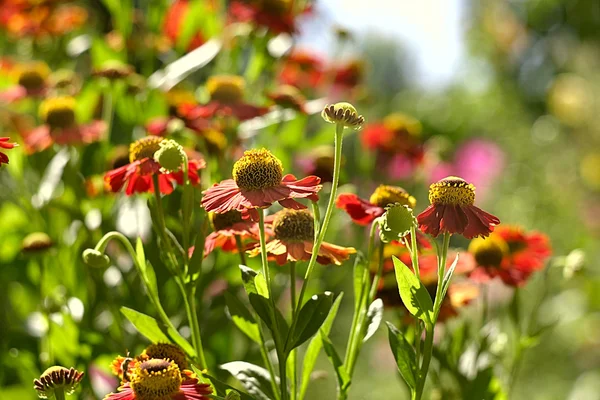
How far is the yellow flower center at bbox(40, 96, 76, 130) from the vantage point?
93 cm

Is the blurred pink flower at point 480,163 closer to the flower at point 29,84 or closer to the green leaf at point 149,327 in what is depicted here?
the flower at point 29,84

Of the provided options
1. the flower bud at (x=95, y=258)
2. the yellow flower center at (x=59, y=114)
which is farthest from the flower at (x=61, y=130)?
the flower bud at (x=95, y=258)

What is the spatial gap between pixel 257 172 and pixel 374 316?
164mm

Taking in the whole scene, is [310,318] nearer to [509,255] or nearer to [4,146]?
[4,146]

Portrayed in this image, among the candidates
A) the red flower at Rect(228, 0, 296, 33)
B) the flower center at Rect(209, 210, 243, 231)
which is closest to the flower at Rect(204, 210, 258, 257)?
the flower center at Rect(209, 210, 243, 231)

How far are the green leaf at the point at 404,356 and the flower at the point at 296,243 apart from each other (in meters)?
0.07

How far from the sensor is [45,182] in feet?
3.16

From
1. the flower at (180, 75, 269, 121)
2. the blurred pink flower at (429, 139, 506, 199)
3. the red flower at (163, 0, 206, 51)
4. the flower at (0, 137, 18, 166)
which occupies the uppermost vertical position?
the flower at (0, 137, 18, 166)

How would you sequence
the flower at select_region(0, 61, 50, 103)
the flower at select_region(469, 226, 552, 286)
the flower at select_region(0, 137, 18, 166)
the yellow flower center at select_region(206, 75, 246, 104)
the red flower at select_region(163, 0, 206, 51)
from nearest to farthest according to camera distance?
the flower at select_region(0, 137, 18, 166) < the flower at select_region(469, 226, 552, 286) < the yellow flower center at select_region(206, 75, 246, 104) < the flower at select_region(0, 61, 50, 103) < the red flower at select_region(163, 0, 206, 51)

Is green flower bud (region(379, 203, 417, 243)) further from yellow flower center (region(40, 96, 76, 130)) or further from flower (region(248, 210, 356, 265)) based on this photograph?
yellow flower center (region(40, 96, 76, 130))

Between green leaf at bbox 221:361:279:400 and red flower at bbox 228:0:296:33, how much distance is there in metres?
0.60

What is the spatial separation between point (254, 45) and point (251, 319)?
23.1 inches

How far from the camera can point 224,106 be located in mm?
Result: 869

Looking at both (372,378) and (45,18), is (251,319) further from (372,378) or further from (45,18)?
(372,378)
